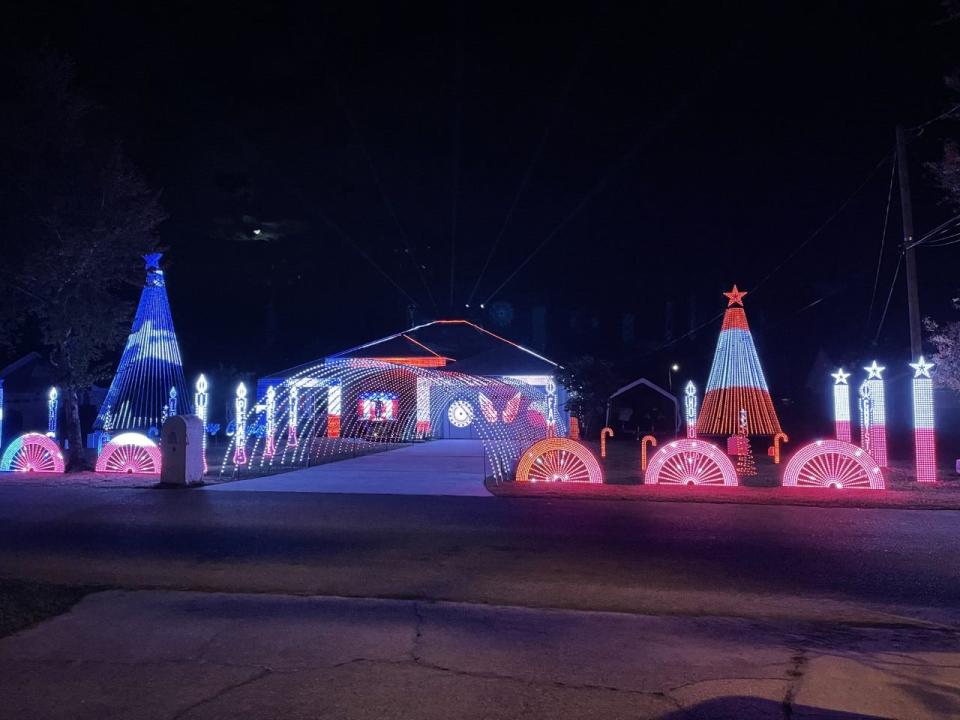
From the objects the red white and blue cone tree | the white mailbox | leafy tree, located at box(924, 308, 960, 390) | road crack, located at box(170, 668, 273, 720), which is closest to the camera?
road crack, located at box(170, 668, 273, 720)

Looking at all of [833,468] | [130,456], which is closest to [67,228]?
[130,456]

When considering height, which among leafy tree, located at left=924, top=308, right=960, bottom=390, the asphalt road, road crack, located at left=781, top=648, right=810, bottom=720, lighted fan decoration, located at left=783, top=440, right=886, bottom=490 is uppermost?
leafy tree, located at left=924, top=308, right=960, bottom=390

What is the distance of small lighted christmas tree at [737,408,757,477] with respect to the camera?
20.1 m

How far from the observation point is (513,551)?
33.0 feet

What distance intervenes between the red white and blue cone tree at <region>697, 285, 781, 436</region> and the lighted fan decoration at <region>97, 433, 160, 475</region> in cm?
1491

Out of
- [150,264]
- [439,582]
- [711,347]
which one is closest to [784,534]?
[439,582]

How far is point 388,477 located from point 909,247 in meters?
12.9

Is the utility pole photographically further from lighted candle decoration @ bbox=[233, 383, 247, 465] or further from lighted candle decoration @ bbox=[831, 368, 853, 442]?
lighted candle decoration @ bbox=[233, 383, 247, 465]

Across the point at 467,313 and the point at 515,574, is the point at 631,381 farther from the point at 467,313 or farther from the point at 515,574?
the point at 515,574

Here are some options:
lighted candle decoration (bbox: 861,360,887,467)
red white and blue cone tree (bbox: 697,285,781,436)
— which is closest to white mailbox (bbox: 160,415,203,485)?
red white and blue cone tree (bbox: 697,285,781,436)

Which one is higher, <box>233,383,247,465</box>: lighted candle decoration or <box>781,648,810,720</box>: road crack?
<box>233,383,247,465</box>: lighted candle decoration

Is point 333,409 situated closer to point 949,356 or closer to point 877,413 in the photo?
point 877,413

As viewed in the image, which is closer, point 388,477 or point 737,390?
point 388,477

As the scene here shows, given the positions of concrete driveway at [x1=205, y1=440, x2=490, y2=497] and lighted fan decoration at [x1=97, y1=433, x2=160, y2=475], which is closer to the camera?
concrete driveway at [x1=205, y1=440, x2=490, y2=497]
